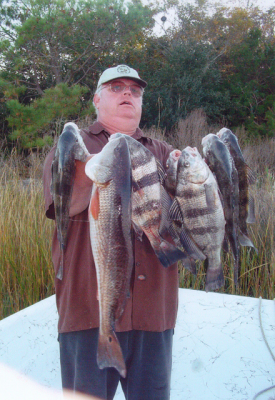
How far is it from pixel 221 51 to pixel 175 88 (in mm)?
4070

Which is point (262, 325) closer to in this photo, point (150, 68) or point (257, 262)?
point (257, 262)

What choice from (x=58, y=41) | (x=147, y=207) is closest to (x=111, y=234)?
(x=147, y=207)

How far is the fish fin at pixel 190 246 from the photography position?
6.67 feet

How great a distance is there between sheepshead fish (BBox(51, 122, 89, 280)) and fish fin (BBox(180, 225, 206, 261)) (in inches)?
28.0

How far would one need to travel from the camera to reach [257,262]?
18.4 feet

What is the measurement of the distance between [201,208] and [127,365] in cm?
119

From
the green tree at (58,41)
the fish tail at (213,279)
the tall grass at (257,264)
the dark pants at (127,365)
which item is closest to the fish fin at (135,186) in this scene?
the fish tail at (213,279)

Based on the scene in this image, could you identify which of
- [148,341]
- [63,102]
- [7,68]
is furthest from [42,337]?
[7,68]

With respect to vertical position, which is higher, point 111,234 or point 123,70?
point 123,70

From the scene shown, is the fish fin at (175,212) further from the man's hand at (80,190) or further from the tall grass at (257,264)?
the tall grass at (257,264)

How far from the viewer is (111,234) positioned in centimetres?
165

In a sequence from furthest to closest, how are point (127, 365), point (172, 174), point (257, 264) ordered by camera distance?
point (257, 264) → point (127, 365) → point (172, 174)

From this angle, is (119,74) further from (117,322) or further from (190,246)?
(117,322)

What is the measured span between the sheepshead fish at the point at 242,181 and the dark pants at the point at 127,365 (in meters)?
0.87
